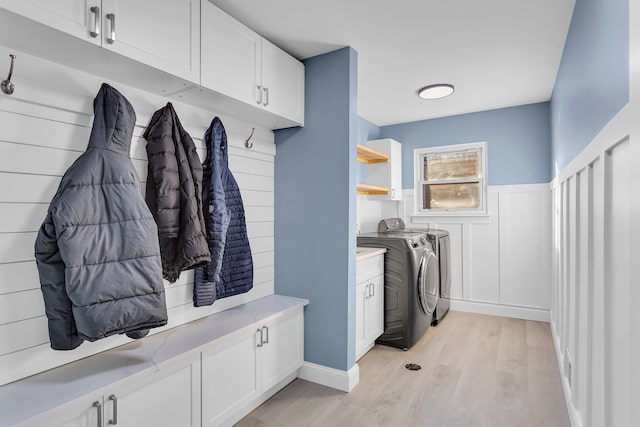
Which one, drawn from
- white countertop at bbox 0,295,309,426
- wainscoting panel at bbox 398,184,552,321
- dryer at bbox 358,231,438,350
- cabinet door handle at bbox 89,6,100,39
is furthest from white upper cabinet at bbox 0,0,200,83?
wainscoting panel at bbox 398,184,552,321

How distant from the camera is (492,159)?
3.99m

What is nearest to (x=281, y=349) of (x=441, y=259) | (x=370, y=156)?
(x=441, y=259)

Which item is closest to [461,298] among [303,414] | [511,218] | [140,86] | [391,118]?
[511,218]

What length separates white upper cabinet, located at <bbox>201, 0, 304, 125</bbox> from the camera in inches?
71.0

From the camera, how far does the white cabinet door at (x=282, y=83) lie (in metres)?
2.18

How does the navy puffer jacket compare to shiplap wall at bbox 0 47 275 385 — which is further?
the navy puffer jacket

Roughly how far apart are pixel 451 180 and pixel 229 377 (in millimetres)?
3472

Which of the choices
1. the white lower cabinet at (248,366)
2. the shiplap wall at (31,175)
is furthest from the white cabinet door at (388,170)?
the shiplap wall at (31,175)

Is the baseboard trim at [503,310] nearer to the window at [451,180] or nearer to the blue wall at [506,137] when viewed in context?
the window at [451,180]

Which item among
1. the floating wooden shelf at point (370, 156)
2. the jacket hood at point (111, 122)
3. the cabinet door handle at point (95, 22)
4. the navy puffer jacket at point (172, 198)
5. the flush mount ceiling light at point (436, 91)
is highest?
the flush mount ceiling light at point (436, 91)

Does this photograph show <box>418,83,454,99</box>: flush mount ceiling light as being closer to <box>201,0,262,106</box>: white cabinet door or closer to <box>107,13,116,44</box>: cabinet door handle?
<box>201,0,262,106</box>: white cabinet door

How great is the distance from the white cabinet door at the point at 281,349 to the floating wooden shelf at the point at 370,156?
1828 millimetres

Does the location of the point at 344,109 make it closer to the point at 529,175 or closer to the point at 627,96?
the point at 627,96

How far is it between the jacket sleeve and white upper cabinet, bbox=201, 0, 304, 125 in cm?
99
